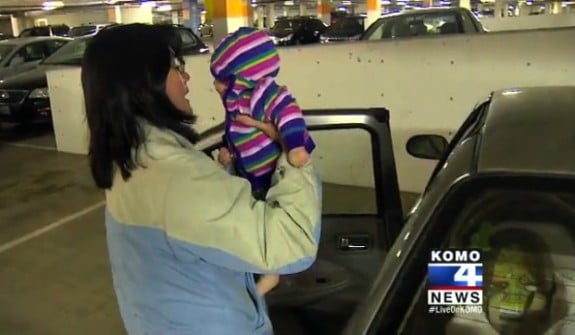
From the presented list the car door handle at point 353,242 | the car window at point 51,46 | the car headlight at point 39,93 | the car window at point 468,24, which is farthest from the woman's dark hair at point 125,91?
the car window at point 51,46

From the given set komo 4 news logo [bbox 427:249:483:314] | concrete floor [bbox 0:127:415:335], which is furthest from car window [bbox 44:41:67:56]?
komo 4 news logo [bbox 427:249:483:314]

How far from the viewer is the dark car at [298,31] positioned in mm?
17969

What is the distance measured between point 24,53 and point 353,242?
31.3 feet

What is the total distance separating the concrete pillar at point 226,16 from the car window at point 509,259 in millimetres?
12189

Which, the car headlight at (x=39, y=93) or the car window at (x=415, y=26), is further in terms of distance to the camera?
the car headlight at (x=39, y=93)

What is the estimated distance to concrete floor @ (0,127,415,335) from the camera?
3.56m

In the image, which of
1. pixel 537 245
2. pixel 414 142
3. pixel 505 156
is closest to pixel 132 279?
pixel 505 156

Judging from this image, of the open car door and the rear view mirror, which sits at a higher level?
the rear view mirror

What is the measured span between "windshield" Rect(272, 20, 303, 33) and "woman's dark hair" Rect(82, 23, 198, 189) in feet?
62.4

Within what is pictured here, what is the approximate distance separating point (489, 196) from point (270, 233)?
512mm

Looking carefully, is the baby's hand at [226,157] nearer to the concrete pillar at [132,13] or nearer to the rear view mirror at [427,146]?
the rear view mirror at [427,146]

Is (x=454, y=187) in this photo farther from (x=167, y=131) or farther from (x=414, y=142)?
(x=414, y=142)

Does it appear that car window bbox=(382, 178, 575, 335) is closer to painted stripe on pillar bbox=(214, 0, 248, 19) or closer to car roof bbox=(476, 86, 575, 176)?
car roof bbox=(476, 86, 575, 176)

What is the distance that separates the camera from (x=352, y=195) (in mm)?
5598
